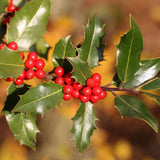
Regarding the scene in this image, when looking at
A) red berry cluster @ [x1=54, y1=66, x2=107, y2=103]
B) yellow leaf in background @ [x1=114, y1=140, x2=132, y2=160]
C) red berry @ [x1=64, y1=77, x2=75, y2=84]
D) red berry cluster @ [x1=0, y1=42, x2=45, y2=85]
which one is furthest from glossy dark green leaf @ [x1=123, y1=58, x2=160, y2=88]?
yellow leaf in background @ [x1=114, y1=140, x2=132, y2=160]

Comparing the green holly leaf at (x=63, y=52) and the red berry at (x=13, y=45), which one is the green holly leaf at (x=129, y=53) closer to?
the green holly leaf at (x=63, y=52)

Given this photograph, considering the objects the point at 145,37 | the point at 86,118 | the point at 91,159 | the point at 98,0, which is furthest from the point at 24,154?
the point at 98,0

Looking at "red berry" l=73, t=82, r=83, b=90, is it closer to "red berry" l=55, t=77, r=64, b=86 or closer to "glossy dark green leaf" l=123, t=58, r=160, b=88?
"red berry" l=55, t=77, r=64, b=86

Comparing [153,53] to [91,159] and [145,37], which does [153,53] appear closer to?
[145,37]

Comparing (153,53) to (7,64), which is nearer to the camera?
(7,64)

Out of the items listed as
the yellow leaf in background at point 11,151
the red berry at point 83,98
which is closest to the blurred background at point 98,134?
the yellow leaf in background at point 11,151

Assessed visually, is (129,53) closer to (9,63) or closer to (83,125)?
(83,125)
